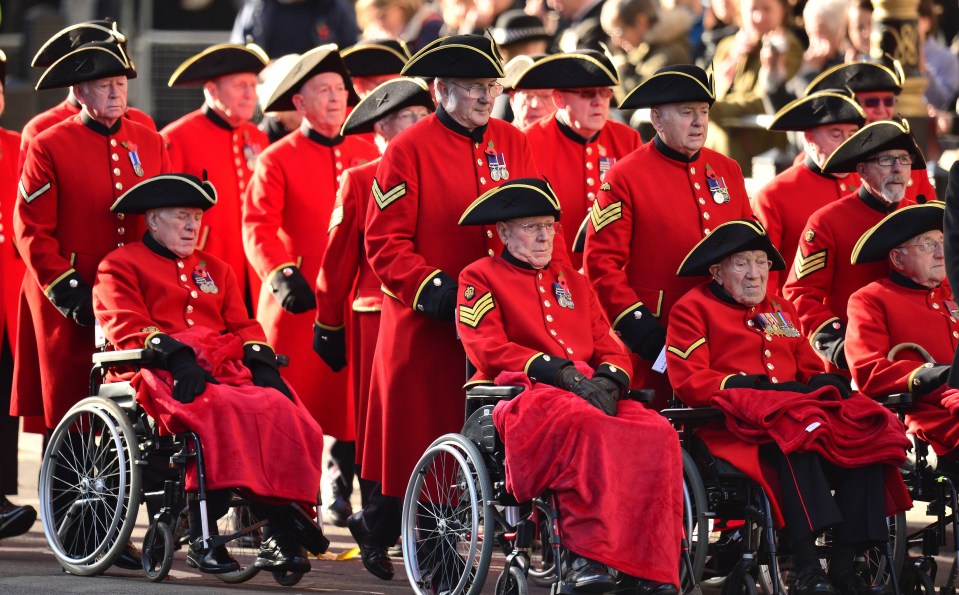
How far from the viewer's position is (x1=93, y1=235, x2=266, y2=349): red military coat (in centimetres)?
921

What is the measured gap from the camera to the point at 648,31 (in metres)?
14.0

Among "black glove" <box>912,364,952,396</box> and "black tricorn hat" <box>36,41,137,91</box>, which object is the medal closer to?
"black tricorn hat" <box>36,41,137,91</box>

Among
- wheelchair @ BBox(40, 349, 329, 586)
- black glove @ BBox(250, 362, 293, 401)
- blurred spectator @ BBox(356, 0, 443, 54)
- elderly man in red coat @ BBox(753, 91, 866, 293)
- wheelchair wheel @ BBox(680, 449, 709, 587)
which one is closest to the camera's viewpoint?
wheelchair wheel @ BBox(680, 449, 709, 587)

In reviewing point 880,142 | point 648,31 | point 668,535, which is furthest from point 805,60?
point 668,535

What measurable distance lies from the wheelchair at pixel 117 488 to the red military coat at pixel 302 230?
1.25 m

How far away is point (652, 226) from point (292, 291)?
1.84m

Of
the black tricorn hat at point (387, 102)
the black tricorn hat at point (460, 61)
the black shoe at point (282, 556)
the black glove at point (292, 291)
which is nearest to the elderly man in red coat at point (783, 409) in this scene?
the black tricorn hat at point (460, 61)

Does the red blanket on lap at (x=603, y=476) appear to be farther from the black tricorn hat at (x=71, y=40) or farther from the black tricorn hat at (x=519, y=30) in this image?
the black tricorn hat at (x=519, y=30)

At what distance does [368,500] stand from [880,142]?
8.46ft

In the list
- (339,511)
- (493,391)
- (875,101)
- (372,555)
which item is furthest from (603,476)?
(875,101)

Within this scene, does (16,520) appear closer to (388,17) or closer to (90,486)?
(90,486)

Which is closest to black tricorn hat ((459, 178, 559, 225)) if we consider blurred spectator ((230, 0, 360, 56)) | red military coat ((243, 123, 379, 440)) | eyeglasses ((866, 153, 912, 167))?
eyeglasses ((866, 153, 912, 167))

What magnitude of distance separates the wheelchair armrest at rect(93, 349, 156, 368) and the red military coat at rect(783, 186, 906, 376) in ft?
8.62

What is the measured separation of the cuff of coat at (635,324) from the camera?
8.95m
